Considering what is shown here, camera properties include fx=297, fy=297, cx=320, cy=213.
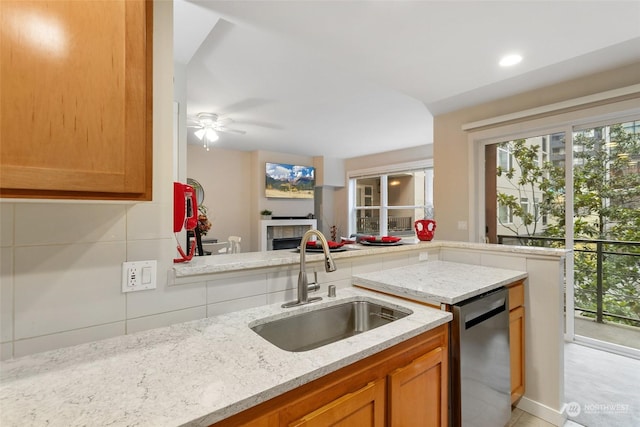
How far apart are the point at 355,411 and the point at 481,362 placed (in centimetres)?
88

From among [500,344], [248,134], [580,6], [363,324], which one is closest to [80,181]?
[363,324]

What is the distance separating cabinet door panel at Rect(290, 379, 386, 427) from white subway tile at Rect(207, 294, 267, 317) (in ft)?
1.97

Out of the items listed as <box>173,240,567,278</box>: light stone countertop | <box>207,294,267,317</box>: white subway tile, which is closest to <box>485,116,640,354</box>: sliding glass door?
<box>173,240,567,278</box>: light stone countertop

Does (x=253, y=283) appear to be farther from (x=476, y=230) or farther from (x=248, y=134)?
(x=248, y=134)

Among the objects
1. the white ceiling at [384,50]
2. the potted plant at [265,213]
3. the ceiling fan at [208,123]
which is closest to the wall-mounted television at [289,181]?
the potted plant at [265,213]

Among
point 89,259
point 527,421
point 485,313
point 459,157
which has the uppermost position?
point 459,157

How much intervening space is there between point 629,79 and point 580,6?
1.24 metres

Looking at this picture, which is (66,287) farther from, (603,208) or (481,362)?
(603,208)

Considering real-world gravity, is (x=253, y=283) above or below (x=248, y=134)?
below

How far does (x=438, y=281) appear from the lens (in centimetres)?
173

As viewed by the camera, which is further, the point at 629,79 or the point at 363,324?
the point at 629,79

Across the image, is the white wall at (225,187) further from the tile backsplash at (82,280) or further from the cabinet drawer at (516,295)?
the cabinet drawer at (516,295)

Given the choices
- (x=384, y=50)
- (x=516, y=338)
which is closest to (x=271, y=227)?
(x=384, y=50)

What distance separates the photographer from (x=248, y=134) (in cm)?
502
